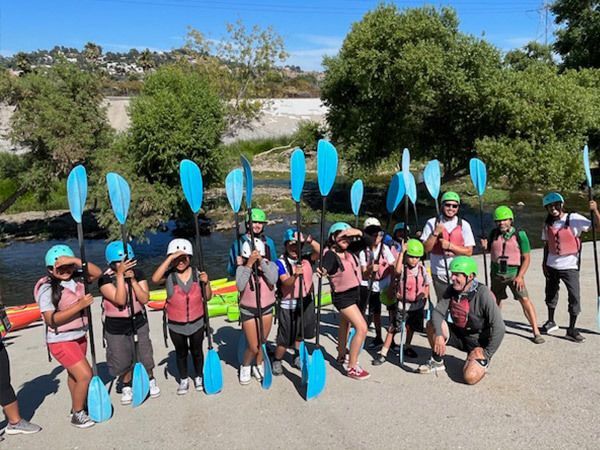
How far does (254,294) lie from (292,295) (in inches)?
15.6

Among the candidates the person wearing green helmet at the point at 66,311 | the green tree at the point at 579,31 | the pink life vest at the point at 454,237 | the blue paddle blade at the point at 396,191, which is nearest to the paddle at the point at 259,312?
the person wearing green helmet at the point at 66,311

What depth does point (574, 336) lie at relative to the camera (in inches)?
213

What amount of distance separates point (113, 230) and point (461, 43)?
13.7 m

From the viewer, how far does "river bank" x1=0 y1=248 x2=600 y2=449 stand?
3.79m

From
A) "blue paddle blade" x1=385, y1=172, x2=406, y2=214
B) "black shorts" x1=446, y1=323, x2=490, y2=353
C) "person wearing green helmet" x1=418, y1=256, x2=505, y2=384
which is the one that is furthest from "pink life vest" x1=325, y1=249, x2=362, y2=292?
"blue paddle blade" x1=385, y1=172, x2=406, y2=214

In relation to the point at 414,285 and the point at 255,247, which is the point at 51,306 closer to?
the point at 255,247

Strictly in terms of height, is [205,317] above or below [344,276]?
below

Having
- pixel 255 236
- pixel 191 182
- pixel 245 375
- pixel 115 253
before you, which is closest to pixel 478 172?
pixel 255 236

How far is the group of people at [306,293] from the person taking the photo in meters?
3.96

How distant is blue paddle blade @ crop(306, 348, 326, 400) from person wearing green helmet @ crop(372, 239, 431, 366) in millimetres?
848

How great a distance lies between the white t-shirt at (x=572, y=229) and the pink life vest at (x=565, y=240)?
0.03 m

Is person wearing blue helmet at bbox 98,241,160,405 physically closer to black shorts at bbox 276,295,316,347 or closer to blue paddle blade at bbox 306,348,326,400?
black shorts at bbox 276,295,316,347

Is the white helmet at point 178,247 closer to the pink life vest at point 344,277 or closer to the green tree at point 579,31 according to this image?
the pink life vest at point 344,277

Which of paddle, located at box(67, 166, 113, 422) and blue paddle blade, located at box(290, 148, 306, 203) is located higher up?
blue paddle blade, located at box(290, 148, 306, 203)
